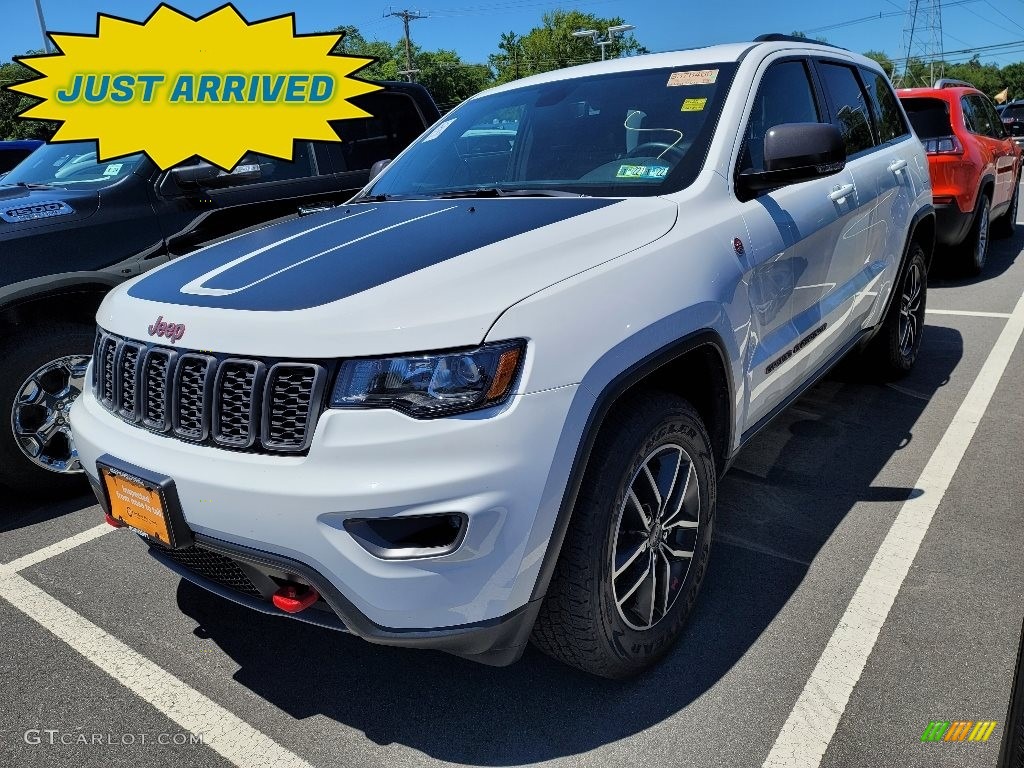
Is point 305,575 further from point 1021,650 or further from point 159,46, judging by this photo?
point 159,46

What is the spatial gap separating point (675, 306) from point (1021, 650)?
1174 millimetres

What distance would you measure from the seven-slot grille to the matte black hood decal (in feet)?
0.54

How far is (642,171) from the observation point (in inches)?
114

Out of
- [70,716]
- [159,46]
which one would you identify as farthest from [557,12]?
[70,716]

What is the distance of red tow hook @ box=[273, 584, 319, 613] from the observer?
202cm

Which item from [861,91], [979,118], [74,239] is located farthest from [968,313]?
[74,239]

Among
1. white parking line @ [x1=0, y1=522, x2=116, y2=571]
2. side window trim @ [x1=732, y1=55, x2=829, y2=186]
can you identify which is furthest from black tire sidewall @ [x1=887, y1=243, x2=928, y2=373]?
white parking line @ [x1=0, y1=522, x2=116, y2=571]

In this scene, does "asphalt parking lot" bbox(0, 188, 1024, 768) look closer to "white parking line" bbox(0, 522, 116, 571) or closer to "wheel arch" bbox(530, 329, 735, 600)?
"white parking line" bbox(0, 522, 116, 571)

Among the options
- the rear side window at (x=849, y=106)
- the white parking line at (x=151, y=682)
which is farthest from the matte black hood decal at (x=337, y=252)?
the rear side window at (x=849, y=106)

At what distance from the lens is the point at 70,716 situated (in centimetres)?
246

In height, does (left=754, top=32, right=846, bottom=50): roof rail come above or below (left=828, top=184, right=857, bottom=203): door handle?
above

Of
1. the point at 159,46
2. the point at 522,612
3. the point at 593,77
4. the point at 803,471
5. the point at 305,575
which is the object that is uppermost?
the point at 159,46

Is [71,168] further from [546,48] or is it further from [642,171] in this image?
[546,48]

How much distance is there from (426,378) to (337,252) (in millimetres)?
708
